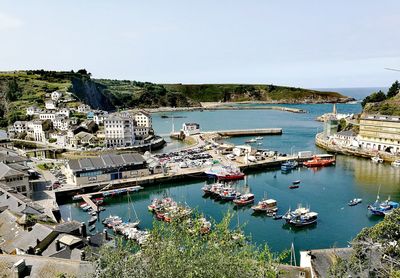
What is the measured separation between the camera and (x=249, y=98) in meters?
171

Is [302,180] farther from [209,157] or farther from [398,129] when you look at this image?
[398,129]

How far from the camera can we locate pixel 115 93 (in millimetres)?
137125

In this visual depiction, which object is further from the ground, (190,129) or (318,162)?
(190,129)

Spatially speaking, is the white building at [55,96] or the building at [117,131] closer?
the building at [117,131]

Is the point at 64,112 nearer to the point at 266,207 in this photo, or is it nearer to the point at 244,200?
the point at 244,200

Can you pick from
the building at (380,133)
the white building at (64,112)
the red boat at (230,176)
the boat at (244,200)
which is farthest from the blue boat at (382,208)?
the white building at (64,112)

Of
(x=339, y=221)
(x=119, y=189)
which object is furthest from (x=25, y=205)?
(x=339, y=221)

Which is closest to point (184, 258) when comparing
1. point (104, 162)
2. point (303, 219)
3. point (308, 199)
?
point (303, 219)

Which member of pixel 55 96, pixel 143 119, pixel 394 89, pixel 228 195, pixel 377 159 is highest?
pixel 394 89

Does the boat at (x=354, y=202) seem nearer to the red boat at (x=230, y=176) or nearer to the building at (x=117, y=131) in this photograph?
the red boat at (x=230, y=176)

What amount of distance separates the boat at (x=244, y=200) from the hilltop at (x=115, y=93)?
50.3 metres

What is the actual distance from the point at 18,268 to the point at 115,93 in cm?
13174

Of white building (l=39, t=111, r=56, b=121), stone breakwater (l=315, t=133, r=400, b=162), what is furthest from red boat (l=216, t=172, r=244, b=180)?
white building (l=39, t=111, r=56, b=121)

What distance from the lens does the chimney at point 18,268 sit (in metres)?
10.2
